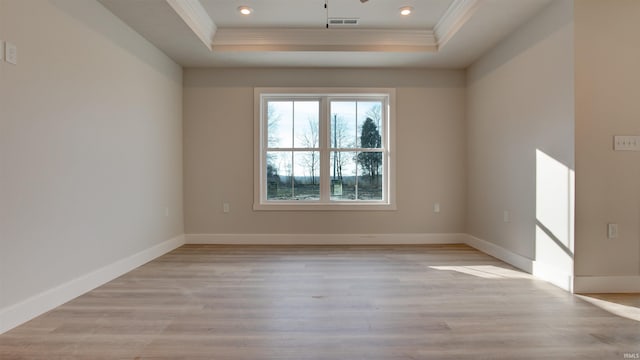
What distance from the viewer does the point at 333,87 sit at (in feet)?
15.9

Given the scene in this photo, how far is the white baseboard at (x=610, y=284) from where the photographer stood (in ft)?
9.04

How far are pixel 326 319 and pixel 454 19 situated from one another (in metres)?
3.25

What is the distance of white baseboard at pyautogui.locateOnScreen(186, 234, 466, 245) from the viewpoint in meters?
4.84

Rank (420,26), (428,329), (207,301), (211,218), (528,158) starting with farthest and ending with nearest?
(211,218)
(420,26)
(528,158)
(207,301)
(428,329)

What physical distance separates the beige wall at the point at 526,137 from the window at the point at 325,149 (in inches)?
50.2

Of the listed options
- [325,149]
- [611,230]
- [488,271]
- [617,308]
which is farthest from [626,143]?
[325,149]

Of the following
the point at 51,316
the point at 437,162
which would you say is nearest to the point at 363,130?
the point at 437,162

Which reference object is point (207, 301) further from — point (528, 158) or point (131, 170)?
point (528, 158)

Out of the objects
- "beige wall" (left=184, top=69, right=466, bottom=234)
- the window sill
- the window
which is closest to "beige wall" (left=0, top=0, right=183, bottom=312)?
"beige wall" (left=184, top=69, right=466, bottom=234)

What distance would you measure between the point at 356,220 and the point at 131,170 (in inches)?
112

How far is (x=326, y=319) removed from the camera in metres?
2.26

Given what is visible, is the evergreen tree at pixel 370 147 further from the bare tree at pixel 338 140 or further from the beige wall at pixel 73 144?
the beige wall at pixel 73 144

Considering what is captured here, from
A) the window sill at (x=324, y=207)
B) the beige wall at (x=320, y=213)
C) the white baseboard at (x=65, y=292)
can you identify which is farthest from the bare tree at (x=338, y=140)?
the white baseboard at (x=65, y=292)

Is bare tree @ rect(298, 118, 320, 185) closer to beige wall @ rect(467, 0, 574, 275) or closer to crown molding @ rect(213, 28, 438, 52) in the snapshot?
crown molding @ rect(213, 28, 438, 52)
